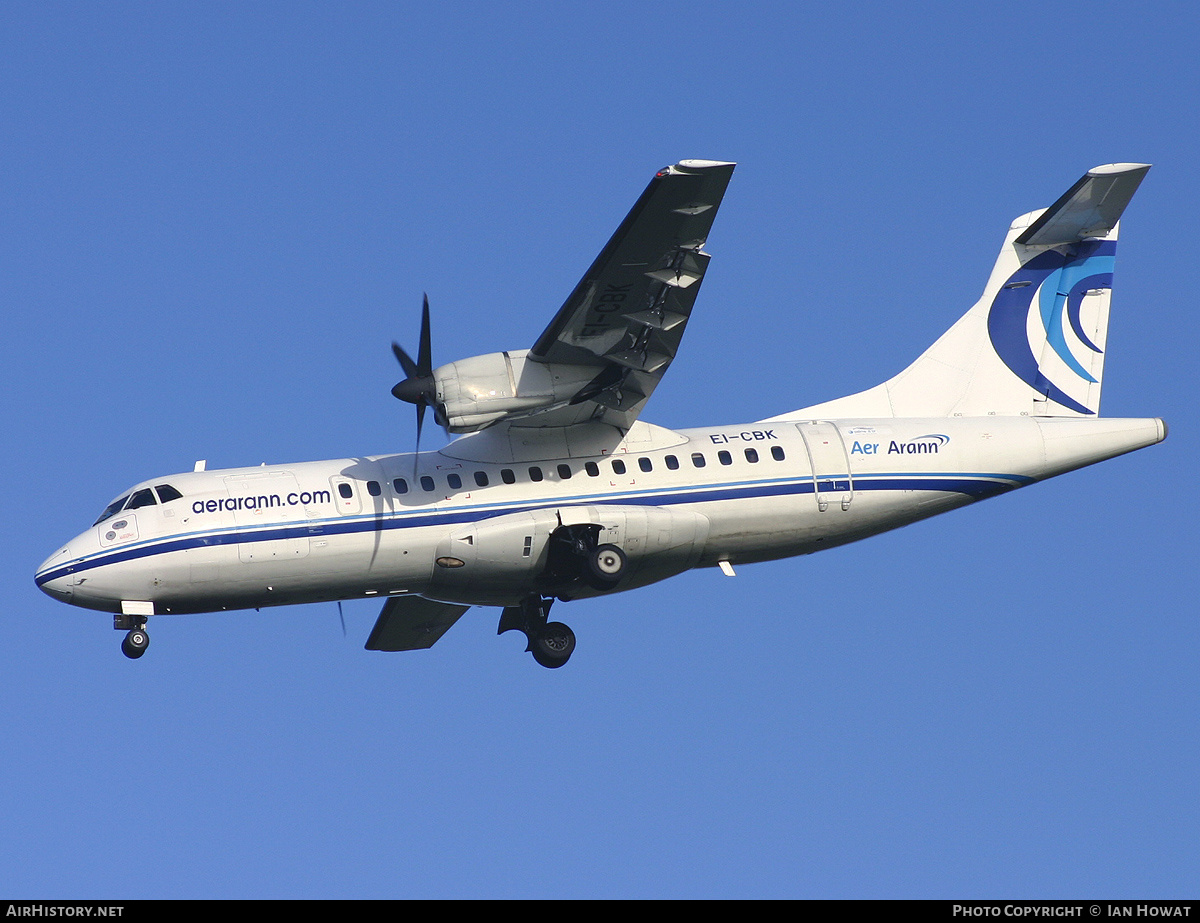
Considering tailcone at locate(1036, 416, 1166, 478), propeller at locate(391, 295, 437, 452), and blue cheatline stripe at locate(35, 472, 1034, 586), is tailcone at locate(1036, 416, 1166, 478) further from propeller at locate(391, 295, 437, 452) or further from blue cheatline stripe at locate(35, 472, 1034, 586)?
propeller at locate(391, 295, 437, 452)

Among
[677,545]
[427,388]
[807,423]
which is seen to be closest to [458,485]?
[427,388]

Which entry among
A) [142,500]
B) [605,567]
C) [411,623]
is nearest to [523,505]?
[605,567]

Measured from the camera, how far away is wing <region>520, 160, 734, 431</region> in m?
18.5

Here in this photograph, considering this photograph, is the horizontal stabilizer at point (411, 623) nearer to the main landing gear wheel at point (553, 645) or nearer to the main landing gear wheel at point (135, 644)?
the main landing gear wheel at point (553, 645)

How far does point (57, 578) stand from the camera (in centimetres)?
2023

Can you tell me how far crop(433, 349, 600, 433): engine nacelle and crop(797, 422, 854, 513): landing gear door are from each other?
12.7 feet

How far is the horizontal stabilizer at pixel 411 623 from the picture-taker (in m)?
24.2

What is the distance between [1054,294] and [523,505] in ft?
31.5

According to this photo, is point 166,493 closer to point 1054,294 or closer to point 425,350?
point 425,350

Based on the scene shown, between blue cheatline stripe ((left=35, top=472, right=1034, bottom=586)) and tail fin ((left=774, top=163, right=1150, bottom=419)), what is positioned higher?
tail fin ((left=774, top=163, right=1150, bottom=419))

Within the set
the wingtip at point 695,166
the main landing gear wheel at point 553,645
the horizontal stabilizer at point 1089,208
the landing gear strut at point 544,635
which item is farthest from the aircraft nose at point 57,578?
the horizontal stabilizer at point 1089,208

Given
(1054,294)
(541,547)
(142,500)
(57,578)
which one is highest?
(1054,294)

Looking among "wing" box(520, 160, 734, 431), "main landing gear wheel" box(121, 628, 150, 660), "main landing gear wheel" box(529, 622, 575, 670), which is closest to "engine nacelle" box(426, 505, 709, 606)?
"main landing gear wheel" box(529, 622, 575, 670)
